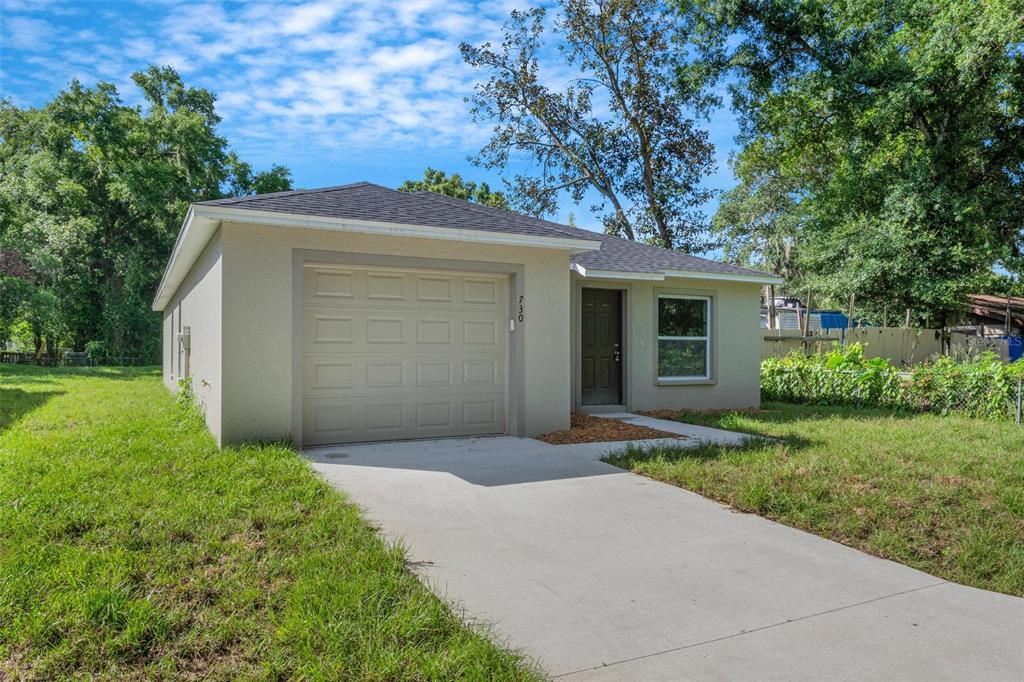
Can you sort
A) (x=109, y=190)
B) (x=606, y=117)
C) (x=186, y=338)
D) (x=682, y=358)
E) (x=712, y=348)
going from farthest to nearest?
(x=109, y=190) < (x=606, y=117) < (x=712, y=348) < (x=682, y=358) < (x=186, y=338)

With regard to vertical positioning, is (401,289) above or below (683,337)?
above

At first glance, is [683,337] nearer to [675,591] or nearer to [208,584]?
[675,591]

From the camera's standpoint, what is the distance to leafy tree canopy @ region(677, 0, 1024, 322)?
14.8m

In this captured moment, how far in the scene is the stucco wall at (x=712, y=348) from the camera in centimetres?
1081

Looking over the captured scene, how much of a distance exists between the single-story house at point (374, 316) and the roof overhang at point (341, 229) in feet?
0.05

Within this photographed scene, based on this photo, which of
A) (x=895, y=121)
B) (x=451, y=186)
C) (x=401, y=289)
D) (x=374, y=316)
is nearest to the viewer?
(x=374, y=316)

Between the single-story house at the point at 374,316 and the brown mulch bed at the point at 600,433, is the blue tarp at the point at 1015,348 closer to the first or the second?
the brown mulch bed at the point at 600,433

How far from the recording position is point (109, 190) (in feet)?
84.6

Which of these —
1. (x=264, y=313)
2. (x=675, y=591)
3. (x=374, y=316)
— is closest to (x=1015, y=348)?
(x=374, y=316)

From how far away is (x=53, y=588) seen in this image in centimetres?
317

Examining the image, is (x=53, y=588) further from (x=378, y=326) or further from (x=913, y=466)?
(x=913, y=466)

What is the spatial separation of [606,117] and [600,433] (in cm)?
1766

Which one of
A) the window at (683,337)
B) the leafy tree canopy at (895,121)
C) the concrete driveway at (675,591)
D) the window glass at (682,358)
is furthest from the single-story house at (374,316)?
the leafy tree canopy at (895,121)

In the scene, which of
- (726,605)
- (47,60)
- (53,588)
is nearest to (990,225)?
(726,605)
